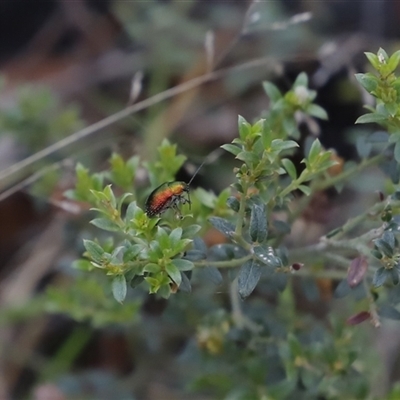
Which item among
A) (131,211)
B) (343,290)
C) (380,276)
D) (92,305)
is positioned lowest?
(92,305)

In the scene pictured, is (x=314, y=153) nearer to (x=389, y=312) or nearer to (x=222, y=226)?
(x=222, y=226)

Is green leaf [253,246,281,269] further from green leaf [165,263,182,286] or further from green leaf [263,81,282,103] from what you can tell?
green leaf [263,81,282,103]

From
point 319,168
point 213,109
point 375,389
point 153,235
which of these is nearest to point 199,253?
point 153,235

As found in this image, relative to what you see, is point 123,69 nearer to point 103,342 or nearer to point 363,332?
point 103,342

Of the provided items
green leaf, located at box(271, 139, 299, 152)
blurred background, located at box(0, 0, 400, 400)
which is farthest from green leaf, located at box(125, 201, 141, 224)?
blurred background, located at box(0, 0, 400, 400)

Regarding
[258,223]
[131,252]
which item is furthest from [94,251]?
[258,223]

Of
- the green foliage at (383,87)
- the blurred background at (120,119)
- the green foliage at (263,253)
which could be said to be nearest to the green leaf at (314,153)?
the green foliage at (263,253)

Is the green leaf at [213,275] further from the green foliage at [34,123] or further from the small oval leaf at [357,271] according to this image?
the green foliage at [34,123]
